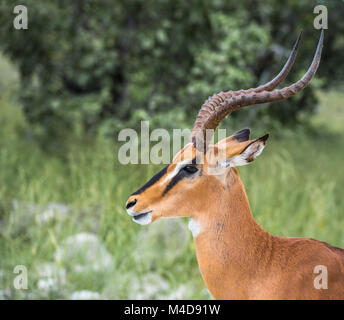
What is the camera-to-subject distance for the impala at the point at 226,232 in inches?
50.1

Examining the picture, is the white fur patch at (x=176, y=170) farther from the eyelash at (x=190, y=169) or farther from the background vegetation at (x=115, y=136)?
the background vegetation at (x=115, y=136)

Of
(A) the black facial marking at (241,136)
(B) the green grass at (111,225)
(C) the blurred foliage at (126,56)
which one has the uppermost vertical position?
(C) the blurred foliage at (126,56)

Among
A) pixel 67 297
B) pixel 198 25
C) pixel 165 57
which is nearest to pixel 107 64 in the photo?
pixel 165 57

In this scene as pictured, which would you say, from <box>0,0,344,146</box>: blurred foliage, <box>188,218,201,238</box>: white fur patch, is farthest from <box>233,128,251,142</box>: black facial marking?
<box>0,0,344,146</box>: blurred foliage

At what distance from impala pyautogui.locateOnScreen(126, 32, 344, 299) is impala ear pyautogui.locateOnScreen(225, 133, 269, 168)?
0.02 meters

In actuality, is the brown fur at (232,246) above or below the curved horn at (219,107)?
below

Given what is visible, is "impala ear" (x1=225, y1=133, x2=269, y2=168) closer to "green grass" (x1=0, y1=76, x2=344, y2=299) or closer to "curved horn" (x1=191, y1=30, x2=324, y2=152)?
"curved horn" (x1=191, y1=30, x2=324, y2=152)

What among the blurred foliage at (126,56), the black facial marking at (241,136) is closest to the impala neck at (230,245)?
the black facial marking at (241,136)

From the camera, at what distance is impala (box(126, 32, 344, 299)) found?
1271mm

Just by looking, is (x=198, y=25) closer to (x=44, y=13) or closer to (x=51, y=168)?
(x=44, y=13)

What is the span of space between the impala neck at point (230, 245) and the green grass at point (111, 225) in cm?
202

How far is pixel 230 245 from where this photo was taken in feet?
4.42

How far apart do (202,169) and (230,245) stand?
9.8 inches

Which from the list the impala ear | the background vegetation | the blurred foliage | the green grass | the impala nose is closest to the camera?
the impala ear
